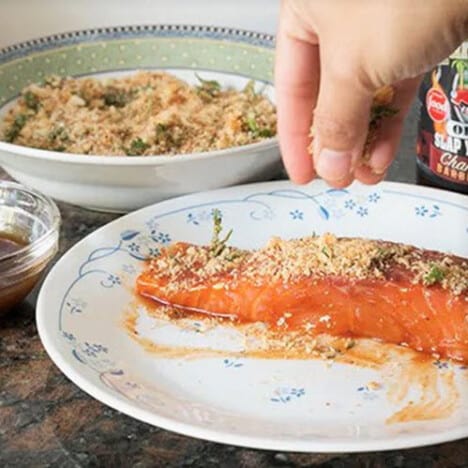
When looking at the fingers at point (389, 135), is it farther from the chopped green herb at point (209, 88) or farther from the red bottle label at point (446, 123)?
the chopped green herb at point (209, 88)

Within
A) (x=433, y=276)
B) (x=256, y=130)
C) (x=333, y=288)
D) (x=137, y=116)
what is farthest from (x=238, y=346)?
(x=137, y=116)

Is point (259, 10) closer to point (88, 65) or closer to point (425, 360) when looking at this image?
point (88, 65)

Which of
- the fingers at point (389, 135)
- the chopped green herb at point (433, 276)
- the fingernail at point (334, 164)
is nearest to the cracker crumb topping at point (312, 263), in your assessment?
the chopped green herb at point (433, 276)

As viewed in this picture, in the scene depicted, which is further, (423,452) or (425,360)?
(425,360)

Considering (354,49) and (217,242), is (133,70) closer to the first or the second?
(217,242)

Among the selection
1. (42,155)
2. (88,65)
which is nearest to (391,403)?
(42,155)

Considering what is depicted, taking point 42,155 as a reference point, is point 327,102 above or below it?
above

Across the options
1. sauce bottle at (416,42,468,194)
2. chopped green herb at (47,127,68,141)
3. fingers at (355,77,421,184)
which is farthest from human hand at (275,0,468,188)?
chopped green herb at (47,127,68,141)
